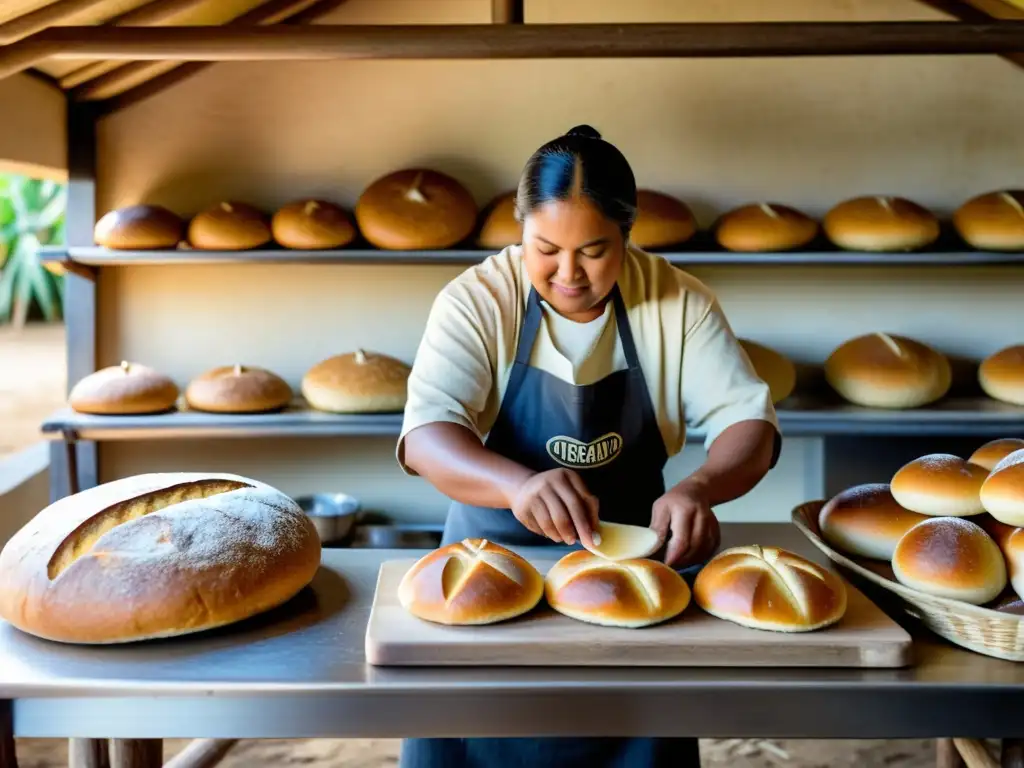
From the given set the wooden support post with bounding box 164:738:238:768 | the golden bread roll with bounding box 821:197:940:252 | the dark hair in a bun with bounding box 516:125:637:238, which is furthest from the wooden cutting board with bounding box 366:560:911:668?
the golden bread roll with bounding box 821:197:940:252

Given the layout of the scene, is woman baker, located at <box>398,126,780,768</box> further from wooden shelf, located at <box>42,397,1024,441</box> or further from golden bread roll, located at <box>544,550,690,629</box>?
wooden shelf, located at <box>42,397,1024,441</box>

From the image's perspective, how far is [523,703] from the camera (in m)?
1.19

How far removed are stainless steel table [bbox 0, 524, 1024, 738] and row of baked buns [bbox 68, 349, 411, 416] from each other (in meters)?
2.32

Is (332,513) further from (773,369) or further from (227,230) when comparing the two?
(773,369)

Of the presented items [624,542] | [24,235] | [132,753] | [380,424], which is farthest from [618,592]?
[24,235]

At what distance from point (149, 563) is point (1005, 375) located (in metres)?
3.29

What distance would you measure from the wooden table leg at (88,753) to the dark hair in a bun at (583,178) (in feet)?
4.20

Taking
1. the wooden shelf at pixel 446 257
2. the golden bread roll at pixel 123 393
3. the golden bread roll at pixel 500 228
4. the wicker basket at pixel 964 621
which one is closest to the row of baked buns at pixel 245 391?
the golden bread roll at pixel 123 393

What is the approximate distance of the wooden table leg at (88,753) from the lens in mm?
1793

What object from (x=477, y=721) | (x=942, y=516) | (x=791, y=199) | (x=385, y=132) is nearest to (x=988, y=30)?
(x=791, y=199)

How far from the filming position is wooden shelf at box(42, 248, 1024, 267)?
348 cm

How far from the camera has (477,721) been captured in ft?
3.92

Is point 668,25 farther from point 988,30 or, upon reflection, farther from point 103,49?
point 103,49

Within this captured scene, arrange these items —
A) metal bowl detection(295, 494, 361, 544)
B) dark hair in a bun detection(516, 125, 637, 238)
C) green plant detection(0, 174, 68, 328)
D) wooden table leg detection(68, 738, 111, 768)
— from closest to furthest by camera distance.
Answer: dark hair in a bun detection(516, 125, 637, 238) < wooden table leg detection(68, 738, 111, 768) < metal bowl detection(295, 494, 361, 544) < green plant detection(0, 174, 68, 328)
